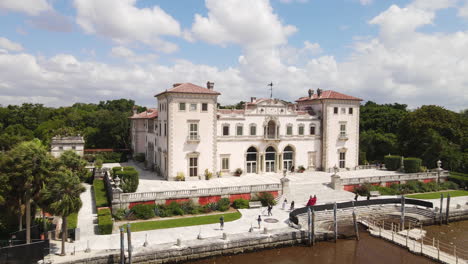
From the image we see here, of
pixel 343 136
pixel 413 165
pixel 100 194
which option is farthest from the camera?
pixel 343 136

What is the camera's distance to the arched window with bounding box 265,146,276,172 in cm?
4303

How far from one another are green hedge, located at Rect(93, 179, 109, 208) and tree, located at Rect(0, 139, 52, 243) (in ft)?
33.1

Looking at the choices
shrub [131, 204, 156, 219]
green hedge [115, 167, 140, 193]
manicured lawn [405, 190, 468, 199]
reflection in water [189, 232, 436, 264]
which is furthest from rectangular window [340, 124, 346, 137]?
shrub [131, 204, 156, 219]

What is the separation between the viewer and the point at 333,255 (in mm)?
23297

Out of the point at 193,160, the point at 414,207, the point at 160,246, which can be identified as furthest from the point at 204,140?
the point at 414,207

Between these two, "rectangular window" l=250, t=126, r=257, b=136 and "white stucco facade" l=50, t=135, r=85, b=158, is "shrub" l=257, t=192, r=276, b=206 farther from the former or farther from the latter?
"white stucco facade" l=50, t=135, r=85, b=158

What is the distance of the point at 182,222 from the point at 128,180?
7.99m

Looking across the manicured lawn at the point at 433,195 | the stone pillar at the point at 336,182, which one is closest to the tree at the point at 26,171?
the stone pillar at the point at 336,182

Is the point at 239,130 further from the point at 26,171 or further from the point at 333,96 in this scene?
the point at 26,171

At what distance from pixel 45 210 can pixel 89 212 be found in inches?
363

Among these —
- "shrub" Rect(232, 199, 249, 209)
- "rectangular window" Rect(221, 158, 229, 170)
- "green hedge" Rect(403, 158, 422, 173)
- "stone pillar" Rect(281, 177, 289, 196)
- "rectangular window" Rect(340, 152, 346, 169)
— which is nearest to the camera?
"shrub" Rect(232, 199, 249, 209)

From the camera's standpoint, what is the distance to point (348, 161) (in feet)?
154

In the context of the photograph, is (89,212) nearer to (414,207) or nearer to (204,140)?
(204,140)

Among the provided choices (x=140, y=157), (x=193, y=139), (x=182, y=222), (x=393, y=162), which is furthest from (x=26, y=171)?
(x=393, y=162)
